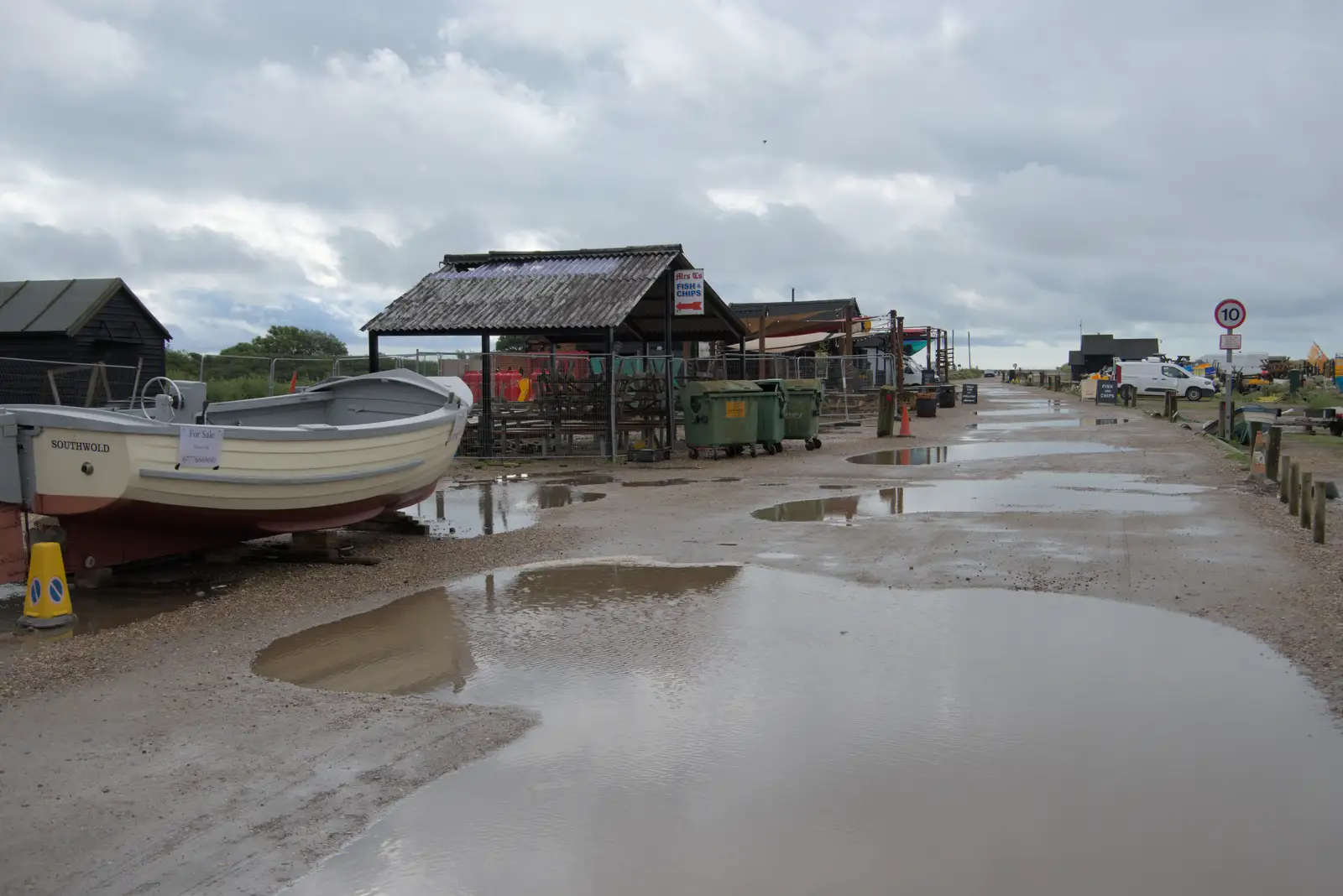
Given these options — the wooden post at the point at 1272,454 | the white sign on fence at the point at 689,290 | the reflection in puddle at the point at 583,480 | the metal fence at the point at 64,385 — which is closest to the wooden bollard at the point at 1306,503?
the wooden post at the point at 1272,454

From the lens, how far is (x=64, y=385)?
21.2 metres

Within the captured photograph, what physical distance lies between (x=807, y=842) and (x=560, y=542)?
24.3 ft

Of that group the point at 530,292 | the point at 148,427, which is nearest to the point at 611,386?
the point at 530,292

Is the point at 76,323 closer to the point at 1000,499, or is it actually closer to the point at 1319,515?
the point at 1000,499

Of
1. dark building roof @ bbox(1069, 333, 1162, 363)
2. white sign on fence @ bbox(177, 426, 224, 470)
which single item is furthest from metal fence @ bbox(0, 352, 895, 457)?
dark building roof @ bbox(1069, 333, 1162, 363)

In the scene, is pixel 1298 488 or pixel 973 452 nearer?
pixel 1298 488

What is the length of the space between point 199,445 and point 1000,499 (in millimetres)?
9926

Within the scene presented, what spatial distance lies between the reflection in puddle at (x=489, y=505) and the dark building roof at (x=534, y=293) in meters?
4.45

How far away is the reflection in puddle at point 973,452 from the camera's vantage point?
21000 millimetres

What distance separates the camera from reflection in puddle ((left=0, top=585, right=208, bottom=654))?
7.79m

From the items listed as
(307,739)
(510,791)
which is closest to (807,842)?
(510,791)

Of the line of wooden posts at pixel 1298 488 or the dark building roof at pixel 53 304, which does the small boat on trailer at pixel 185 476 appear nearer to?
the line of wooden posts at pixel 1298 488

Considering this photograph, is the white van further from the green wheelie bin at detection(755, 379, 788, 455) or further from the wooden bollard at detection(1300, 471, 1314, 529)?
the wooden bollard at detection(1300, 471, 1314, 529)

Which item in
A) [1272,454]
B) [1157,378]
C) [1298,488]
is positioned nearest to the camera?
[1298,488]
